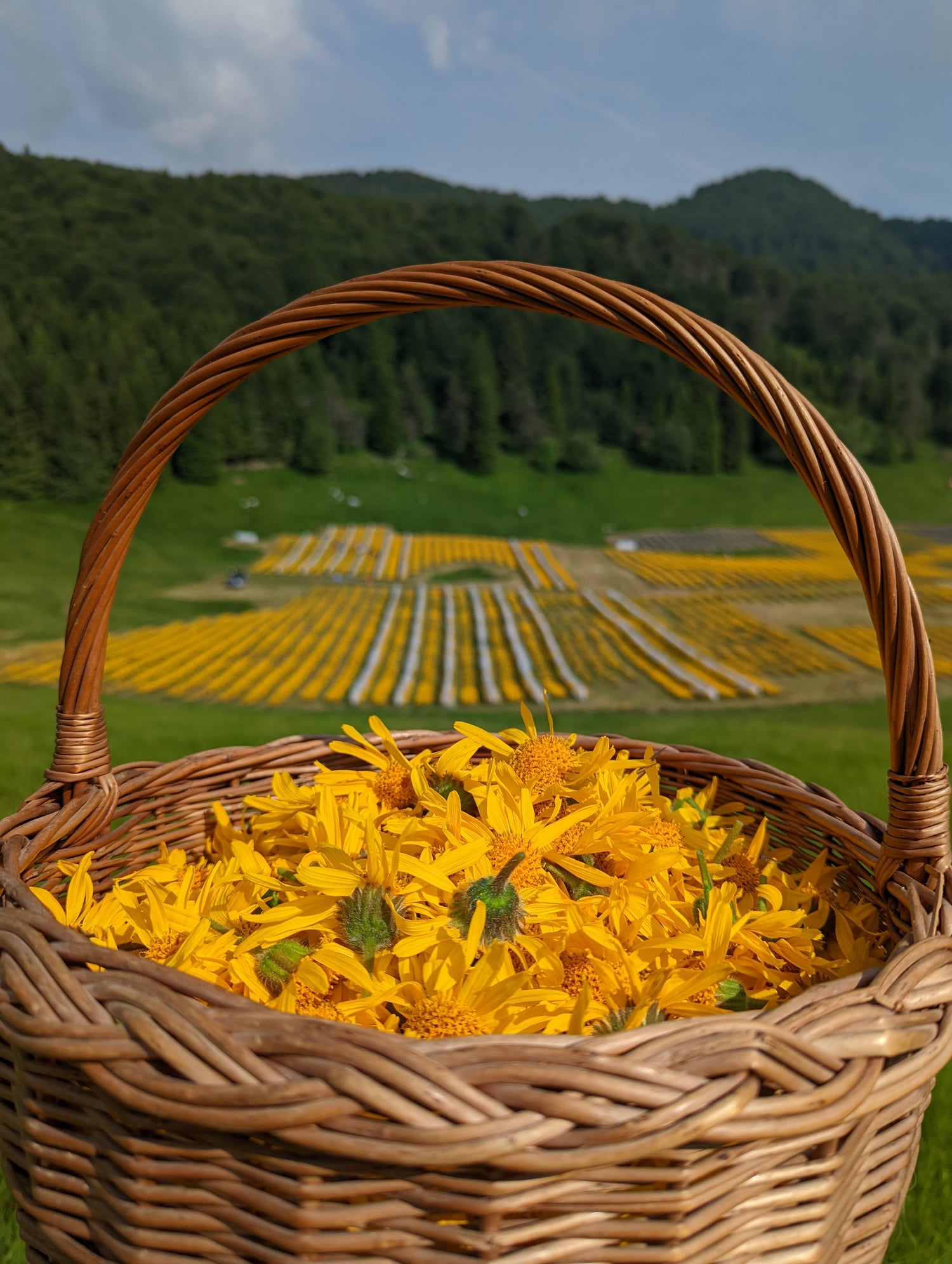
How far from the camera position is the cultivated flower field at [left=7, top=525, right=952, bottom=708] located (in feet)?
51.3

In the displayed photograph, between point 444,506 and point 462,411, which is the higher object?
point 462,411

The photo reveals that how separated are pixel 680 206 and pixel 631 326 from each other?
347 feet

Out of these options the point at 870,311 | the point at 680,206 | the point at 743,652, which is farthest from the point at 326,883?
the point at 680,206

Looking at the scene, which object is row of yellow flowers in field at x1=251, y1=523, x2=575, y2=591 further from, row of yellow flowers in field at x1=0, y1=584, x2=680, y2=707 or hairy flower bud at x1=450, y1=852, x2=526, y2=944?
hairy flower bud at x1=450, y1=852, x2=526, y2=944

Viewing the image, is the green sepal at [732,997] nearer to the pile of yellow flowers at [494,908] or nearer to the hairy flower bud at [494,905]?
the pile of yellow flowers at [494,908]

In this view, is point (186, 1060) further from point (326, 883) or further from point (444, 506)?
point (444, 506)

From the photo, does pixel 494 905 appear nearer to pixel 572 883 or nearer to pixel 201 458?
pixel 572 883

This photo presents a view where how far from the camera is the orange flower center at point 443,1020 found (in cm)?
79

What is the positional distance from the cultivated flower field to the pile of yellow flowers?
12987mm

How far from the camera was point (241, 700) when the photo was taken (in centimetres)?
1447

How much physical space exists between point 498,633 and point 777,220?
86.7 m

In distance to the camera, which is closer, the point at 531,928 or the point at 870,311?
the point at 531,928

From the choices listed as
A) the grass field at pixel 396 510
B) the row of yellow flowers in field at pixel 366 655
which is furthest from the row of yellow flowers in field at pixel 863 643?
the grass field at pixel 396 510

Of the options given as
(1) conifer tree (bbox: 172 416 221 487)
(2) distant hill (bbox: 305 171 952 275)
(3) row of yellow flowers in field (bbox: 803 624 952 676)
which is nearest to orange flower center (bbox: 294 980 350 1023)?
(3) row of yellow flowers in field (bbox: 803 624 952 676)
